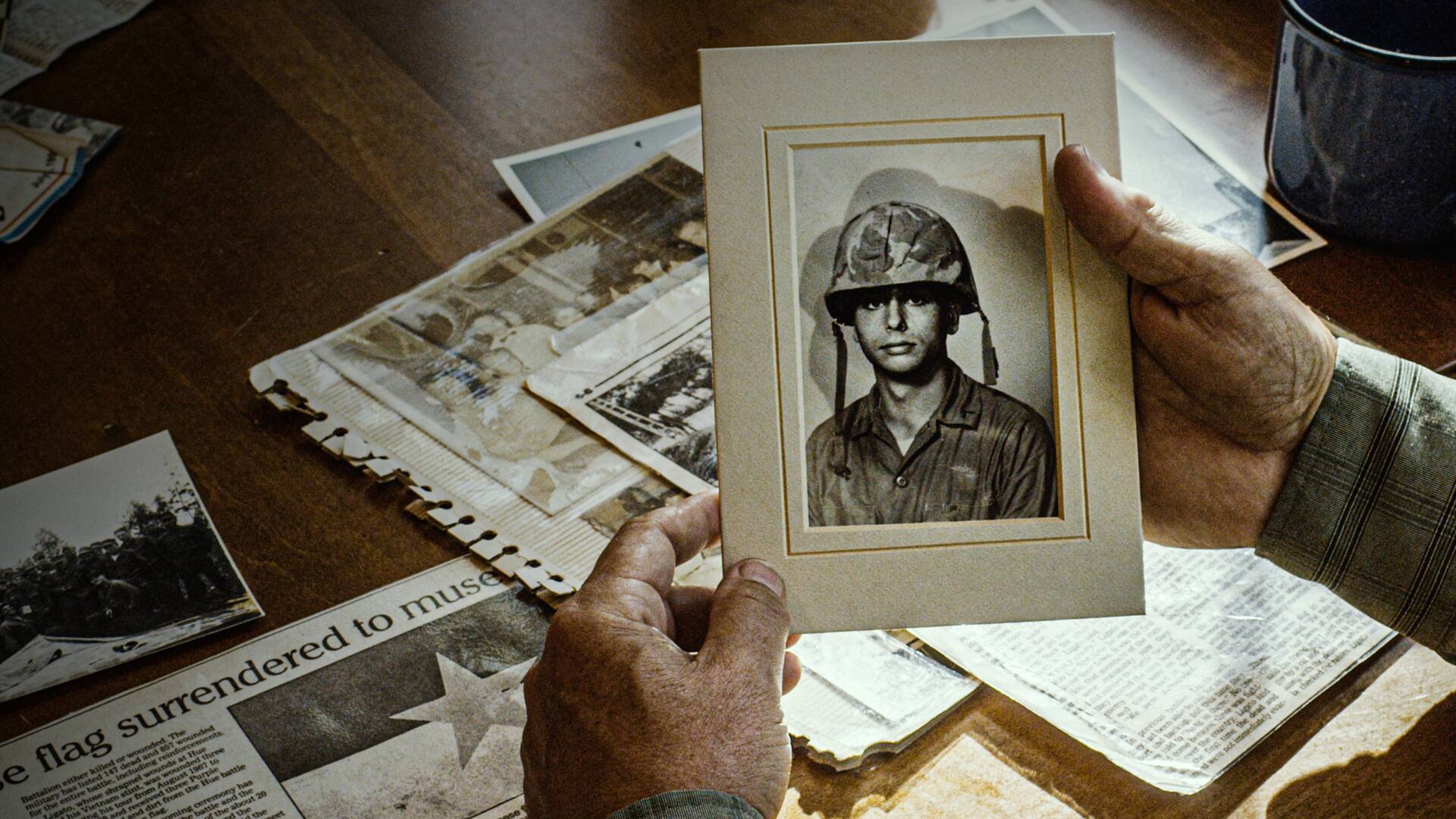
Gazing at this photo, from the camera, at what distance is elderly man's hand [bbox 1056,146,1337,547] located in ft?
2.29

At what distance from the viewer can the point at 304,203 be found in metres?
1.16

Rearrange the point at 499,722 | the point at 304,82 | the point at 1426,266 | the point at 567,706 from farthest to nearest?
1. the point at 304,82
2. the point at 1426,266
3. the point at 499,722
4. the point at 567,706

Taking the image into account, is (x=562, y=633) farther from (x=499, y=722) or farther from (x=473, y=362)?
(x=473, y=362)

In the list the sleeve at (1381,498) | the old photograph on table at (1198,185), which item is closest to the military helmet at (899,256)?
the sleeve at (1381,498)

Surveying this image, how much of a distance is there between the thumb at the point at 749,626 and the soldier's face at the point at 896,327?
145 millimetres

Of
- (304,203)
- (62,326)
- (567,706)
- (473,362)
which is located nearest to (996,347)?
(567,706)

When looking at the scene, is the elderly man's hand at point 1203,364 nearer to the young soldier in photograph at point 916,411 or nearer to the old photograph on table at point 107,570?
the young soldier in photograph at point 916,411

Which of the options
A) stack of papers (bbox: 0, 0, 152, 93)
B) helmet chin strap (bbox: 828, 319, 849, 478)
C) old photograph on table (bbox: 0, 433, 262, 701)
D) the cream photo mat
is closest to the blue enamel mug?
the cream photo mat

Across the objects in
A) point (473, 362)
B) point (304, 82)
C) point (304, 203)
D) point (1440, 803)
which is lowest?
point (1440, 803)

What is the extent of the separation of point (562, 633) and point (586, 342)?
14.5 inches

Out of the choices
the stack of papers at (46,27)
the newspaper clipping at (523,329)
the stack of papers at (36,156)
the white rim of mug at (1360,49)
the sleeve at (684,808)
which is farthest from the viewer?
the stack of papers at (46,27)

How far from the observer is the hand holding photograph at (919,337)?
0.69m

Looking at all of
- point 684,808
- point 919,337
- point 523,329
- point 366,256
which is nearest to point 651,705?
point 684,808

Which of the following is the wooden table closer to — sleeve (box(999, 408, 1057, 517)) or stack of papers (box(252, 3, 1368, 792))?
stack of papers (box(252, 3, 1368, 792))
